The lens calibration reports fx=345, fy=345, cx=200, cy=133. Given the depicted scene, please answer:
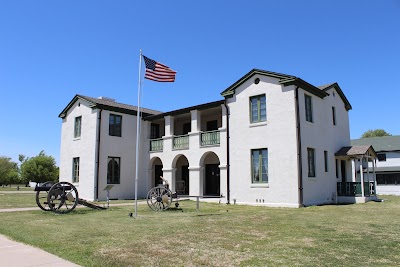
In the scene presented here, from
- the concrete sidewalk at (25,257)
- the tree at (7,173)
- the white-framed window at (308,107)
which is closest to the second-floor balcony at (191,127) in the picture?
the white-framed window at (308,107)

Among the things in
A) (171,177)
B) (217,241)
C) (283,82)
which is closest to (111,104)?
(171,177)

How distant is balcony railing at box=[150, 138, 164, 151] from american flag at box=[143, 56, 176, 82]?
11.7m

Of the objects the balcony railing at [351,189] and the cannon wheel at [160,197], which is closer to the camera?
the cannon wheel at [160,197]

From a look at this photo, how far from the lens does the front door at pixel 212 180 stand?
2605 centimetres

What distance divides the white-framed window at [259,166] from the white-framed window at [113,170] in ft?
37.3

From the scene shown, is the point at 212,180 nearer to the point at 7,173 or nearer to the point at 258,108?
the point at 258,108

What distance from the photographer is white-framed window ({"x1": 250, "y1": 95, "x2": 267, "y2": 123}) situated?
2036cm

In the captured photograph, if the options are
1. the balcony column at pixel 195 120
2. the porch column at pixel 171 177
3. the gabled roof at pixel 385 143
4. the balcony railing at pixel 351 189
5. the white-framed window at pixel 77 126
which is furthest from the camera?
the gabled roof at pixel 385 143

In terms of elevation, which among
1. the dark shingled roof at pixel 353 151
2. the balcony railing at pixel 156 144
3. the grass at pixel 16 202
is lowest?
the grass at pixel 16 202

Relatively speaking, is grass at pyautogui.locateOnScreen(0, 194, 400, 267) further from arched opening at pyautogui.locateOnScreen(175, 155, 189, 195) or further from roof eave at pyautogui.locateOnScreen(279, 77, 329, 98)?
arched opening at pyautogui.locateOnScreen(175, 155, 189, 195)

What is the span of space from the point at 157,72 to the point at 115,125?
491 inches

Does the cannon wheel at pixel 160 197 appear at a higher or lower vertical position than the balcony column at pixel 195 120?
lower

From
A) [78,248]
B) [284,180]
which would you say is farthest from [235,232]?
[284,180]

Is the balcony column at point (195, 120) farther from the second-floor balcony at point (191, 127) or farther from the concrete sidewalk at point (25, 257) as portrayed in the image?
the concrete sidewalk at point (25, 257)
